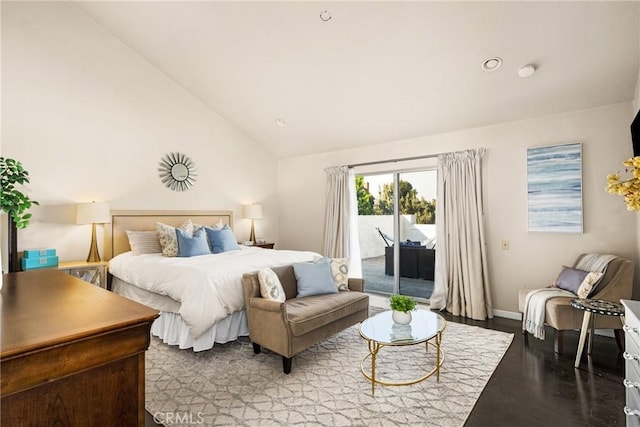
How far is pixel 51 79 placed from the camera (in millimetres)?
3799

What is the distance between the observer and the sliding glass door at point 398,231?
477 centimetres

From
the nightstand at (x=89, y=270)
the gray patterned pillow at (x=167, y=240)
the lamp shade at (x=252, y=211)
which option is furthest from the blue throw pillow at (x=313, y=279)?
the lamp shade at (x=252, y=211)

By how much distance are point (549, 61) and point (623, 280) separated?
7.03ft

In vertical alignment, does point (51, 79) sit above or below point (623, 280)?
above

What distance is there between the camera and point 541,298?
10.1 feet

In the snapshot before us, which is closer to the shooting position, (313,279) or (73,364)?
(73,364)

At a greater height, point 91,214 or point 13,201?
point 13,201

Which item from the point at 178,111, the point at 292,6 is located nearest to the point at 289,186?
the point at 178,111

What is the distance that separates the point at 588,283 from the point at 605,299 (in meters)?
0.18

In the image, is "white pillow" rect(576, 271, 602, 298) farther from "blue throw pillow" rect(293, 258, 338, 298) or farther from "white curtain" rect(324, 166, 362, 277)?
Result: "white curtain" rect(324, 166, 362, 277)

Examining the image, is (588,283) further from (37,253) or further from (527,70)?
(37,253)

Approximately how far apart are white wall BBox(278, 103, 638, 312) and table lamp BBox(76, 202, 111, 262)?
12.7 feet

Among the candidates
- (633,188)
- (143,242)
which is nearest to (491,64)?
(633,188)

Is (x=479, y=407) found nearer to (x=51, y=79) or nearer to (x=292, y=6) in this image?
(x=292, y=6)
